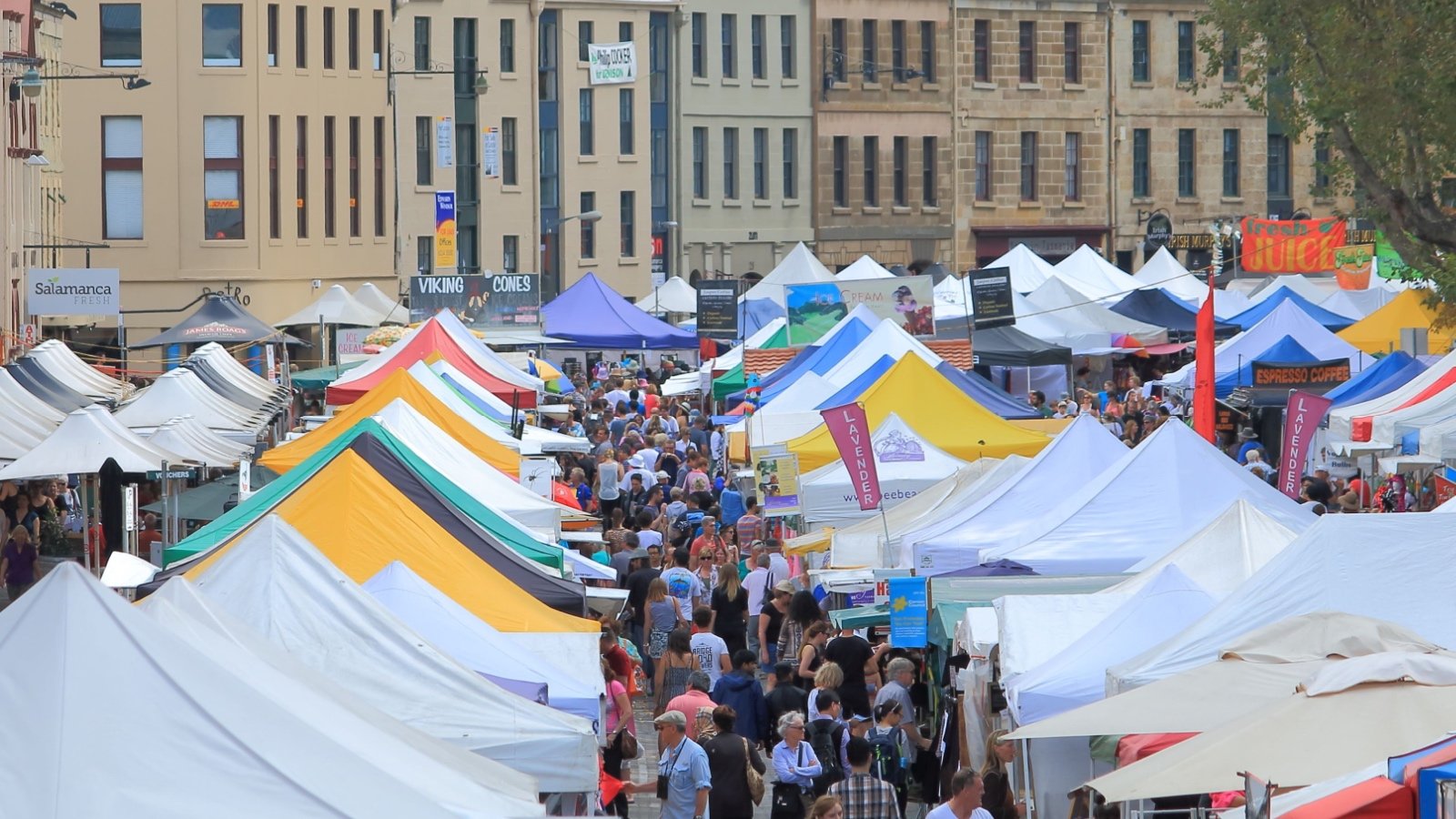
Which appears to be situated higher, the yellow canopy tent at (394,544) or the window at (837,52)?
the window at (837,52)

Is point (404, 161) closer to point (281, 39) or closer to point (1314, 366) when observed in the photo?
point (281, 39)

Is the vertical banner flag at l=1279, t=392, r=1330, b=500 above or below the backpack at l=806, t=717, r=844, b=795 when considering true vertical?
above

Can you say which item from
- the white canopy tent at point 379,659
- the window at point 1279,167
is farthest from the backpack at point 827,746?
the window at point 1279,167

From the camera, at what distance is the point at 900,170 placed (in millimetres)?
65875

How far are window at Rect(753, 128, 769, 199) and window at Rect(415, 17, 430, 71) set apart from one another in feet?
33.2

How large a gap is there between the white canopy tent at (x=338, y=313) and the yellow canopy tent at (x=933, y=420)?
71.3 feet

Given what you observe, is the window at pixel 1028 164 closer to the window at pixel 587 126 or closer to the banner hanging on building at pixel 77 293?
the window at pixel 587 126

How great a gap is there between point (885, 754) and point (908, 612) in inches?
69.5

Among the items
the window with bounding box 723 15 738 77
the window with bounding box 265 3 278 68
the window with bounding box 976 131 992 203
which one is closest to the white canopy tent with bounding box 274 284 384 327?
the window with bounding box 265 3 278 68

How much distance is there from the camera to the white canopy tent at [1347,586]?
37.3 feet

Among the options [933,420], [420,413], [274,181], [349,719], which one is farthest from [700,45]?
[349,719]

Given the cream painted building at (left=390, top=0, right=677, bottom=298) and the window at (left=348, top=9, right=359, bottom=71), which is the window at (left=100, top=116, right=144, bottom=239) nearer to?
the window at (left=348, top=9, right=359, bottom=71)

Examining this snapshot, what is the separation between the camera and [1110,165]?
6738cm

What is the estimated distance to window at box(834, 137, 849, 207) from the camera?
65.5m
